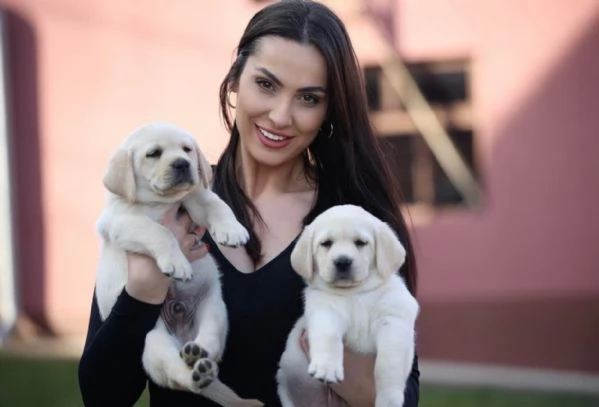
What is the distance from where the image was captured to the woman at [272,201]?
10.8 feet

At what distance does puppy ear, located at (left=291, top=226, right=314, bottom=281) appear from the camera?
11.0ft

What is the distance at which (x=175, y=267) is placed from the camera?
3289mm

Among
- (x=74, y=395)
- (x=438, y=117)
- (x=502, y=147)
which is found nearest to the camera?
(x=74, y=395)

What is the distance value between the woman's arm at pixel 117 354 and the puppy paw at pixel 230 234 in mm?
279

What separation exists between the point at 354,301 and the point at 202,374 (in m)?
0.53

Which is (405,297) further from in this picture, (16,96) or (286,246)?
(16,96)

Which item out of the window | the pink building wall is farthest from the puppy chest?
the window

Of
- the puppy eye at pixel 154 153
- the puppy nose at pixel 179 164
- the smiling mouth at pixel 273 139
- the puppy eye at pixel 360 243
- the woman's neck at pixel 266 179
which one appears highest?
the smiling mouth at pixel 273 139

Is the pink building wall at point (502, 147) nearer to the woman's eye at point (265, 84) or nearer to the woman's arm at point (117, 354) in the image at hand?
the woman's eye at point (265, 84)

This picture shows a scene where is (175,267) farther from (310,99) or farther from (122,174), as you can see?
(310,99)

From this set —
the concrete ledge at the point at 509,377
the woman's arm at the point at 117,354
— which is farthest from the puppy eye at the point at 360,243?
the concrete ledge at the point at 509,377

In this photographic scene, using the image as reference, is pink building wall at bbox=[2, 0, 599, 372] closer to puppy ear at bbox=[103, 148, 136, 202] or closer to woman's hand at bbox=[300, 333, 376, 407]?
puppy ear at bbox=[103, 148, 136, 202]

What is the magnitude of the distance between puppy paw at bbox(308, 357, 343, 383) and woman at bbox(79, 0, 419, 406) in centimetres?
11

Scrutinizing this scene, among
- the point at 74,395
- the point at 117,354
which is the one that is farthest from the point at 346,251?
the point at 74,395
